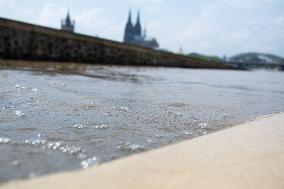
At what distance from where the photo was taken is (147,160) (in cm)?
215

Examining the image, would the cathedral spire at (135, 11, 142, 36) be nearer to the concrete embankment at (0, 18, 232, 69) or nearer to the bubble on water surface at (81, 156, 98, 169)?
the concrete embankment at (0, 18, 232, 69)

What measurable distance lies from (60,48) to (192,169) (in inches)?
892

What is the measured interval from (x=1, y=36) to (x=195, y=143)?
1827cm

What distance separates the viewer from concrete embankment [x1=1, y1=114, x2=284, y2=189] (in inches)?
67.2

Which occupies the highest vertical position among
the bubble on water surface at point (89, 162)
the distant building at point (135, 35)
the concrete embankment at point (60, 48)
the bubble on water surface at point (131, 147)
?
the distant building at point (135, 35)

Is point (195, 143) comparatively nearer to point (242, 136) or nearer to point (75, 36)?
point (242, 136)

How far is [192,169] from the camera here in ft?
6.61

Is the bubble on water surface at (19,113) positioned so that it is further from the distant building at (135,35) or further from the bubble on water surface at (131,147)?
the distant building at (135,35)

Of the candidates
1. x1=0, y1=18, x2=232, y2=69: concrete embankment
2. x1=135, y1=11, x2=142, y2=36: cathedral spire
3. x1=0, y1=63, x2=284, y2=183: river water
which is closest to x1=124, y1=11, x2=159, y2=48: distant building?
x1=135, y1=11, x2=142, y2=36: cathedral spire

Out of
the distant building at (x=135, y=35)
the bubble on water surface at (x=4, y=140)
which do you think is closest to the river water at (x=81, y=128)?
the bubble on water surface at (x=4, y=140)

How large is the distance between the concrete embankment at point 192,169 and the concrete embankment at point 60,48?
18267mm

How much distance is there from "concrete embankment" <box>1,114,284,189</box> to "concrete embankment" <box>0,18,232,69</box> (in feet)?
59.9

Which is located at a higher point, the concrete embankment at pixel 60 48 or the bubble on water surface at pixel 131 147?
the concrete embankment at pixel 60 48

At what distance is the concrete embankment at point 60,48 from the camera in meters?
19.8
